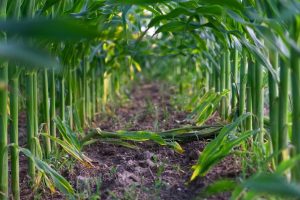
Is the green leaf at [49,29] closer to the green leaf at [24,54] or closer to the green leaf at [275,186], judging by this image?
the green leaf at [24,54]

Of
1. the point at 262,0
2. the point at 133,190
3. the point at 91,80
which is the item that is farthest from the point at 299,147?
the point at 91,80

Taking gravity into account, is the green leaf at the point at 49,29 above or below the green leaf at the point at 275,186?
above

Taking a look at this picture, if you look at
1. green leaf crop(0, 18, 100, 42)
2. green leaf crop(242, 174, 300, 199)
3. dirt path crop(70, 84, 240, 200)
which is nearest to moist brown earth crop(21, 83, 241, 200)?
dirt path crop(70, 84, 240, 200)

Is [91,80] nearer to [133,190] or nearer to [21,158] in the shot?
[21,158]

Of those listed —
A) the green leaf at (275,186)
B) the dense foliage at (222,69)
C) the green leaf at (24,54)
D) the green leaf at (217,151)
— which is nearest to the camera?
the green leaf at (24,54)

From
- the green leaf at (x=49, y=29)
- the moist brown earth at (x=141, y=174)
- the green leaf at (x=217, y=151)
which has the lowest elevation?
the moist brown earth at (x=141, y=174)

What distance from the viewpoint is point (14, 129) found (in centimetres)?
172

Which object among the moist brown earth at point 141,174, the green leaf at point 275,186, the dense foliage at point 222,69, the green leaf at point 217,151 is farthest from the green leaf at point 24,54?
the green leaf at point 217,151

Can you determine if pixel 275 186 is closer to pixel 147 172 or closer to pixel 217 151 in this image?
pixel 217 151

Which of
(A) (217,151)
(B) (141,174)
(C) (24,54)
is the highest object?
(C) (24,54)

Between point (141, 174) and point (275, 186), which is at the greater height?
point (275, 186)

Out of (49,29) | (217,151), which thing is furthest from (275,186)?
(217,151)

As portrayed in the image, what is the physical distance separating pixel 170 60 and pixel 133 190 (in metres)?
4.82

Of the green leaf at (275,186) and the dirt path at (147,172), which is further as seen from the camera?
the dirt path at (147,172)
